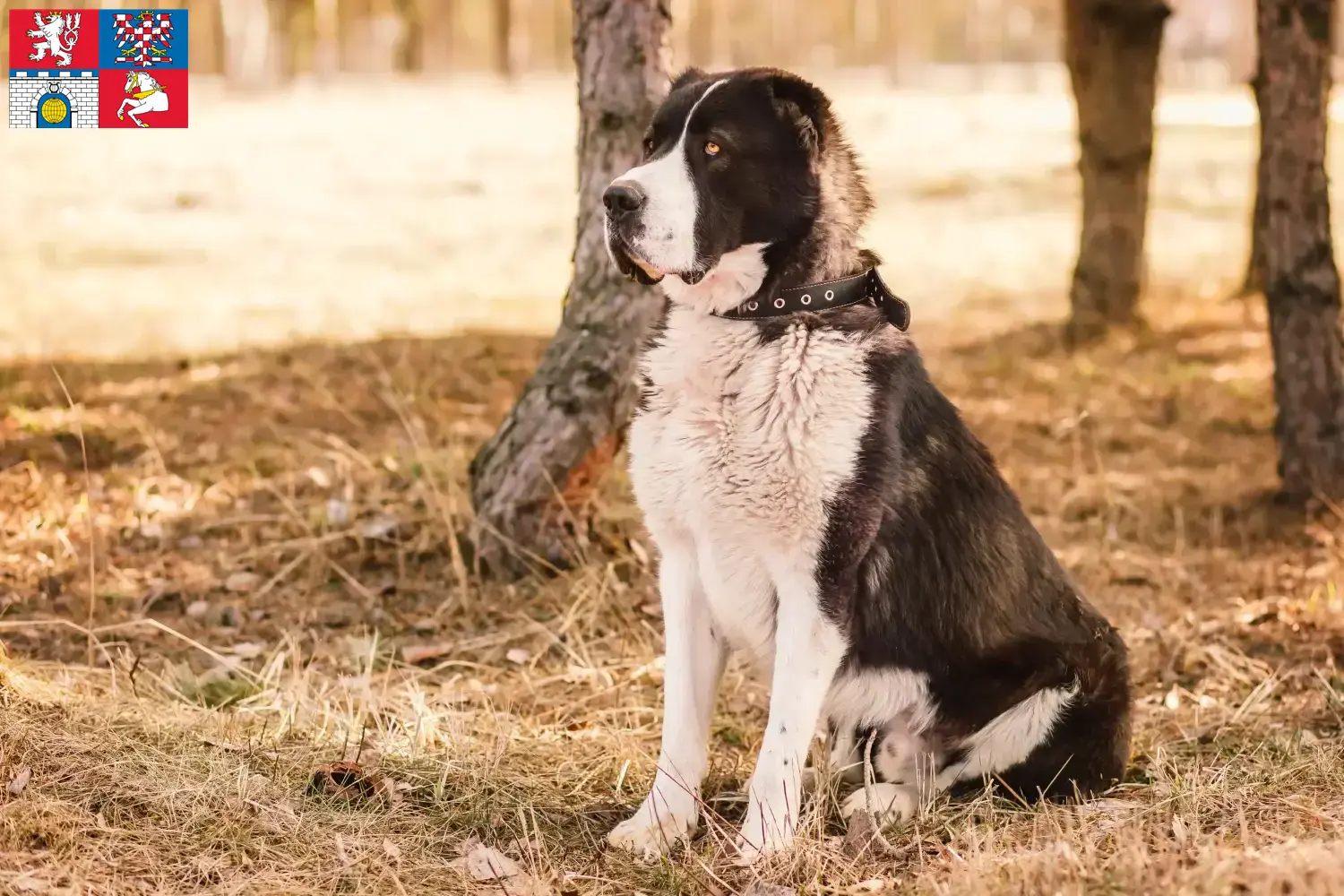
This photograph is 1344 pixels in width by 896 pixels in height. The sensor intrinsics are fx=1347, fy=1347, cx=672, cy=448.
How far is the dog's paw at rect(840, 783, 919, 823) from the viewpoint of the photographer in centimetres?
333

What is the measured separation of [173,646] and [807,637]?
8.37 ft

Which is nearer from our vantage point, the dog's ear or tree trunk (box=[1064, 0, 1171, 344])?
the dog's ear

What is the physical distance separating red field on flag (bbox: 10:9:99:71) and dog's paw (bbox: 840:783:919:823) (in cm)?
444

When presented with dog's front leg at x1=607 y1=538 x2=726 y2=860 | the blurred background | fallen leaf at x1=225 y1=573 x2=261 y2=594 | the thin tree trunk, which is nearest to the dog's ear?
the blurred background

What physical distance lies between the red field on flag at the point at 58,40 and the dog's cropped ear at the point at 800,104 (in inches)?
148

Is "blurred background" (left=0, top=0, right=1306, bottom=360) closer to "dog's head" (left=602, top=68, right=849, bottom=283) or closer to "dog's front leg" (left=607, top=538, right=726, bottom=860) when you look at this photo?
"dog's head" (left=602, top=68, right=849, bottom=283)

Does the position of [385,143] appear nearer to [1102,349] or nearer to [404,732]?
[1102,349]

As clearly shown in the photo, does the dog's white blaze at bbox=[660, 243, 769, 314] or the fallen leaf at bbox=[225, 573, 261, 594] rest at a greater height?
the dog's white blaze at bbox=[660, 243, 769, 314]

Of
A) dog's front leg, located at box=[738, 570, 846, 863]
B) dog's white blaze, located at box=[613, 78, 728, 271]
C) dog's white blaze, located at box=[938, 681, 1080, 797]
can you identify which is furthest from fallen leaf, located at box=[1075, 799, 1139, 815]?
dog's white blaze, located at box=[613, 78, 728, 271]

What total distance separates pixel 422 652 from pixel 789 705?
187 centimetres

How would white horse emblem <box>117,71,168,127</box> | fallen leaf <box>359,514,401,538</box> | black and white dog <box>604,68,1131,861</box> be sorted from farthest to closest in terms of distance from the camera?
white horse emblem <box>117,71,168,127</box> < fallen leaf <box>359,514,401,538</box> < black and white dog <box>604,68,1131,861</box>

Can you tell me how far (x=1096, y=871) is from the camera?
276 centimetres

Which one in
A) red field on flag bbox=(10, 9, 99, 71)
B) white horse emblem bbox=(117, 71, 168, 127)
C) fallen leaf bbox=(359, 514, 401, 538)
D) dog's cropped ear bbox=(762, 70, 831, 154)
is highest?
red field on flag bbox=(10, 9, 99, 71)

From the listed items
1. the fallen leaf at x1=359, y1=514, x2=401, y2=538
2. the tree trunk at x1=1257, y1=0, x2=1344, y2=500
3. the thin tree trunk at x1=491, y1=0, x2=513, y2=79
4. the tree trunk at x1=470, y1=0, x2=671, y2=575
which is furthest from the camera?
the thin tree trunk at x1=491, y1=0, x2=513, y2=79
